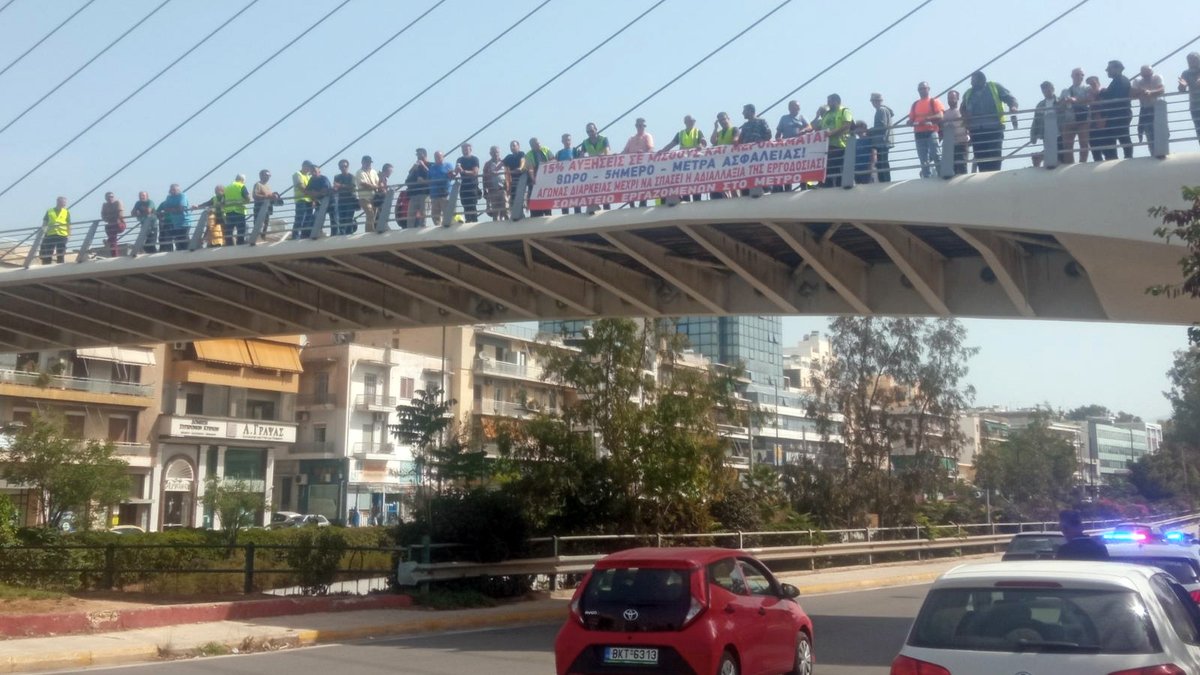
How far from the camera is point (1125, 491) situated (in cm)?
6656

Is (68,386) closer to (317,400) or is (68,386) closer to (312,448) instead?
(312,448)

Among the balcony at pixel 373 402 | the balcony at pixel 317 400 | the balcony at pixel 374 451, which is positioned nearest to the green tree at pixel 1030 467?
the balcony at pixel 374 451

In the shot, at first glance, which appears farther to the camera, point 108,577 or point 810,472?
point 810,472

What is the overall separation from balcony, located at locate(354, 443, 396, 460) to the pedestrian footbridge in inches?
1477

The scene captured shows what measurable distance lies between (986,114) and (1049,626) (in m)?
13.1

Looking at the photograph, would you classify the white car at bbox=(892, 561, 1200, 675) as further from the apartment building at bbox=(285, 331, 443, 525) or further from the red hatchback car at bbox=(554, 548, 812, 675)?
the apartment building at bbox=(285, 331, 443, 525)

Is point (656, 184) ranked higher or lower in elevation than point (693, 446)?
higher

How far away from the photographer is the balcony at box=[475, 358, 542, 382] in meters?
75.2

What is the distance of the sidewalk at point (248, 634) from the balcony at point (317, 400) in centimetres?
4797

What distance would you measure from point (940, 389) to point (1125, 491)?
23080 millimetres

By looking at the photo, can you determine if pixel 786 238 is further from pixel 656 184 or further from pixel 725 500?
pixel 725 500

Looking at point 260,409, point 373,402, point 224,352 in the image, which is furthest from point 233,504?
point 373,402

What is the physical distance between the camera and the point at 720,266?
2402 centimetres

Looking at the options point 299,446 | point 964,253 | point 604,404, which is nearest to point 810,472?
point 604,404
